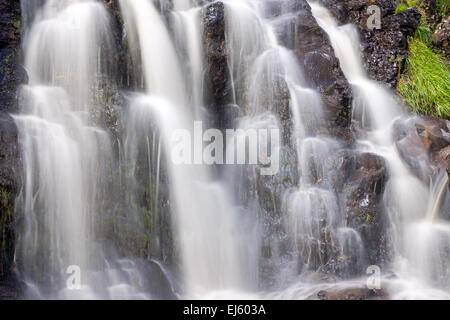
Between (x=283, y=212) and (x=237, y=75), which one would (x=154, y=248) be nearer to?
(x=283, y=212)

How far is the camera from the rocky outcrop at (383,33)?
10523 millimetres

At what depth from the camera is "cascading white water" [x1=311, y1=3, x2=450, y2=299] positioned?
7.27 m

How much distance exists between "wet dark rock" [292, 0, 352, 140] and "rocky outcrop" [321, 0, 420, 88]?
1.72m

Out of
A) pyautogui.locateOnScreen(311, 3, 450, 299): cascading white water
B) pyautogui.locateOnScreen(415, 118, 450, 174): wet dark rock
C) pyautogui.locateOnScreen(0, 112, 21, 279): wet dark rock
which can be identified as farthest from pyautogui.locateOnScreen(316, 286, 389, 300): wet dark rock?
pyautogui.locateOnScreen(0, 112, 21, 279): wet dark rock

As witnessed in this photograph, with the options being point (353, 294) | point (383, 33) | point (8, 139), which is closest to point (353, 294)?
point (353, 294)

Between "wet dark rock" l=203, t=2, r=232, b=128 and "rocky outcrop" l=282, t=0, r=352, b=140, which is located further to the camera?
"rocky outcrop" l=282, t=0, r=352, b=140

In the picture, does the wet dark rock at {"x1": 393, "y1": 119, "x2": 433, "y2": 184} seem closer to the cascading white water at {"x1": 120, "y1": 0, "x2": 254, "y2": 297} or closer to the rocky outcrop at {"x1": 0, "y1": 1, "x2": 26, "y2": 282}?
the cascading white water at {"x1": 120, "y1": 0, "x2": 254, "y2": 297}

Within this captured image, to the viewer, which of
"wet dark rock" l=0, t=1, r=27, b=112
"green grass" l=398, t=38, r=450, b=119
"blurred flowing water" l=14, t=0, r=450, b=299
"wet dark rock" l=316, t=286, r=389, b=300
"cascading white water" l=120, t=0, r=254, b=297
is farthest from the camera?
"green grass" l=398, t=38, r=450, b=119

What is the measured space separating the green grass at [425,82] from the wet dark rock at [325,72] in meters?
1.96

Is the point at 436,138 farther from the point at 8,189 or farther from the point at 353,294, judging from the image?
the point at 8,189

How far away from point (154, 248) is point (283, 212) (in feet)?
6.68

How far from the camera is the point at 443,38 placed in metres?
11.1

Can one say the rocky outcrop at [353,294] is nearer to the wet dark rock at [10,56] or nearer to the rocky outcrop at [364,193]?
the rocky outcrop at [364,193]
